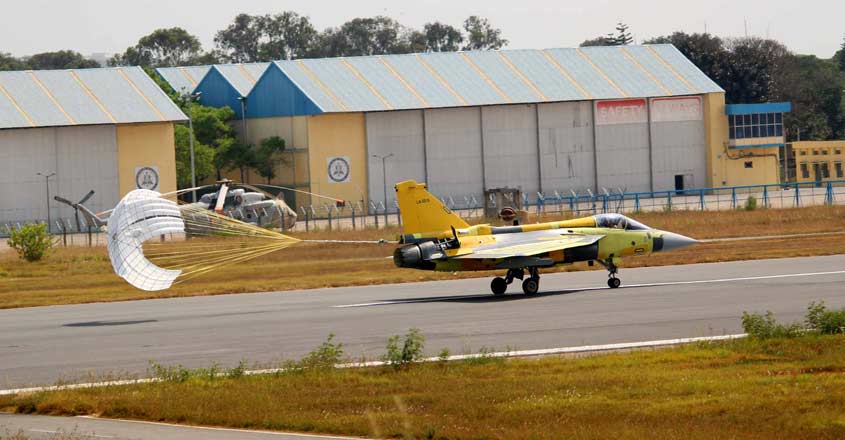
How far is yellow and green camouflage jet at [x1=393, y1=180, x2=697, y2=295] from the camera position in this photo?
108 feet


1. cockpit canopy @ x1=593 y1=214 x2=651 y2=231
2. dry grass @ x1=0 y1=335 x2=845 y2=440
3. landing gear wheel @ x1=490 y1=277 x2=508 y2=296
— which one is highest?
cockpit canopy @ x1=593 y1=214 x2=651 y2=231

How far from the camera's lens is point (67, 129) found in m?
79.1

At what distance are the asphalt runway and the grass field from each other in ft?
7.36

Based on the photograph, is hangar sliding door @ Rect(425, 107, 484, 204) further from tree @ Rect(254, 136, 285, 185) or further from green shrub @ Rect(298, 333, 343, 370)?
green shrub @ Rect(298, 333, 343, 370)

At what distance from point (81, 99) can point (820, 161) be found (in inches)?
2433

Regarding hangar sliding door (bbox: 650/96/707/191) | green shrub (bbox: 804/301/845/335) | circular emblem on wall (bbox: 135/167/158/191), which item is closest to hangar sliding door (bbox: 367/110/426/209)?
circular emblem on wall (bbox: 135/167/158/191)

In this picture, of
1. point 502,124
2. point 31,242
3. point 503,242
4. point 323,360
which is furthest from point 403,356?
point 502,124

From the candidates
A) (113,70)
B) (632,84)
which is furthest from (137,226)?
(632,84)

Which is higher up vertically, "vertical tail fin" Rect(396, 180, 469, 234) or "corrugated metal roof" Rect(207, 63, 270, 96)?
"corrugated metal roof" Rect(207, 63, 270, 96)

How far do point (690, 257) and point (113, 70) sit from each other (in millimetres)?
53784

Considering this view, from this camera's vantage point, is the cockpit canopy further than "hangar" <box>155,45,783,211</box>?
No

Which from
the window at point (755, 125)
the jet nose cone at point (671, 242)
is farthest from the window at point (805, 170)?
the jet nose cone at point (671, 242)

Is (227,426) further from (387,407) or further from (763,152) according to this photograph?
(763,152)

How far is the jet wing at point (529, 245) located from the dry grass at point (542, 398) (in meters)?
10.5
